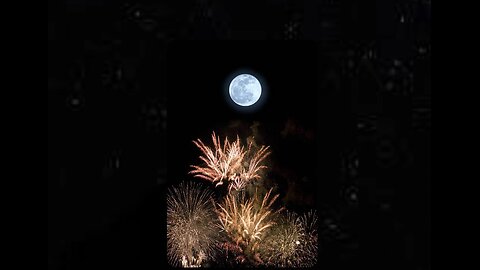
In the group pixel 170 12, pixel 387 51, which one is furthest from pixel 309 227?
pixel 170 12

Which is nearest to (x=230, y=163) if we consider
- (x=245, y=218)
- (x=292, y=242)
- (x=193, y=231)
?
(x=245, y=218)

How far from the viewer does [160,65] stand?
3.81 m

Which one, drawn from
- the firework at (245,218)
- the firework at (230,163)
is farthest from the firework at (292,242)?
the firework at (230,163)

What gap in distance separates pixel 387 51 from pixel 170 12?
140 centimetres

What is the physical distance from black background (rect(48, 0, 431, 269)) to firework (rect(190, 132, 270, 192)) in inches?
3.2

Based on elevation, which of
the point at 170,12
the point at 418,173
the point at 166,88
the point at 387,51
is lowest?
the point at 418,173

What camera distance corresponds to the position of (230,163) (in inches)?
148

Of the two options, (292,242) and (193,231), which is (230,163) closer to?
(193,231)

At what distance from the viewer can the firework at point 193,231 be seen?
374cm

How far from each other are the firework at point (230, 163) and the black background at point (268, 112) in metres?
0.08

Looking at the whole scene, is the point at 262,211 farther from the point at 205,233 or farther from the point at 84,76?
the point at 84,76

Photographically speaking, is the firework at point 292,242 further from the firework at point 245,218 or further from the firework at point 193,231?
the firework at point 193,231

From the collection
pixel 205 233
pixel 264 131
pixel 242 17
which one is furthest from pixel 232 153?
pixel 242 17

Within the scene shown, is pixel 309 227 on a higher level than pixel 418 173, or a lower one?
lower
